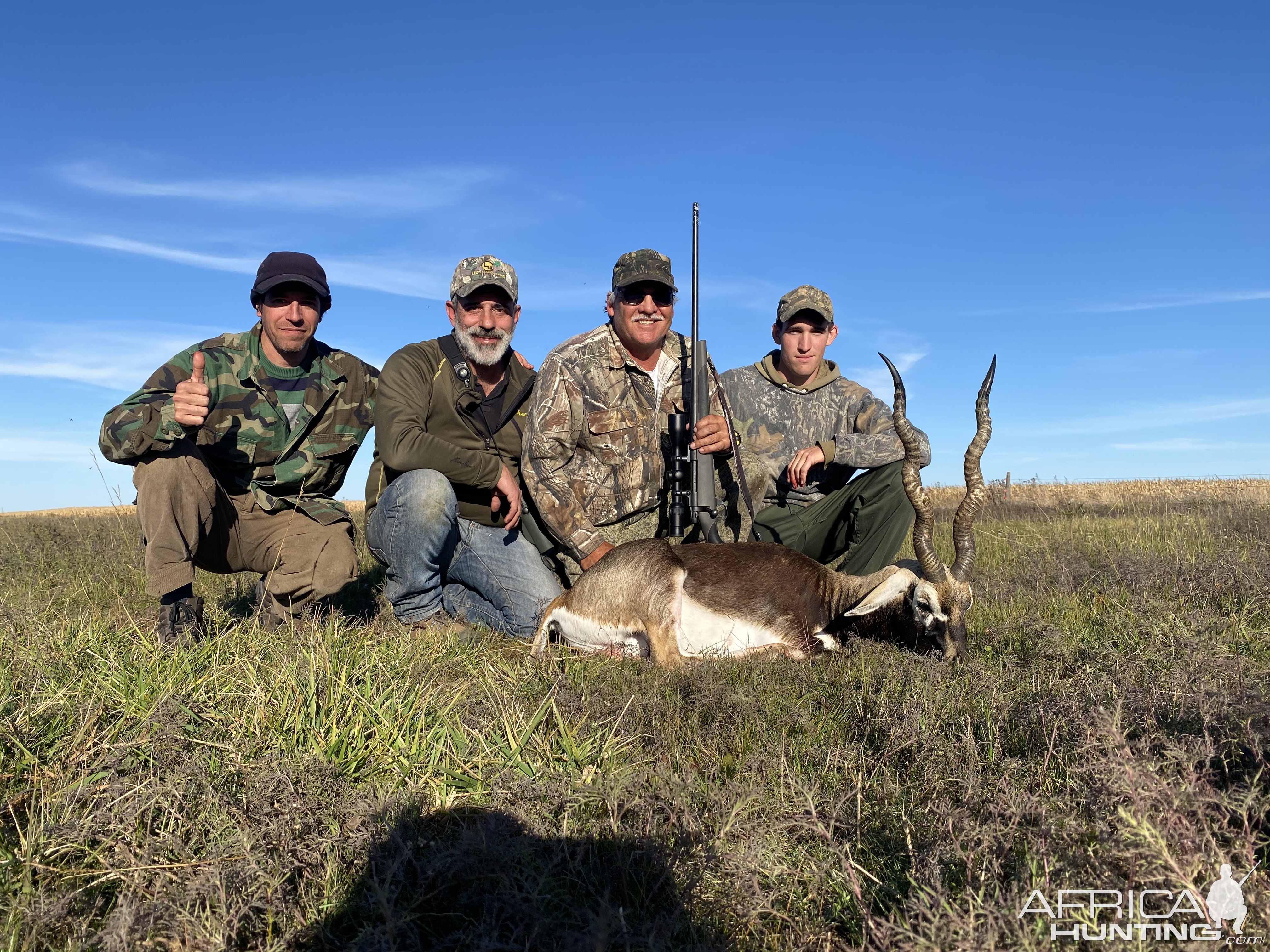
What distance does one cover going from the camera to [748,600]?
18.9ft

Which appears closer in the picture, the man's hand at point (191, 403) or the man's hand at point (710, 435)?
the man's hand at point (191, 403)

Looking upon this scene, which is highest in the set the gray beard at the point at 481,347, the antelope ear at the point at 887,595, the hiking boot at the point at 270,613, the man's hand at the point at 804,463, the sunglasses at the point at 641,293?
the sunglasses at the point at 641,293

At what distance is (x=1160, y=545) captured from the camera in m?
9.16

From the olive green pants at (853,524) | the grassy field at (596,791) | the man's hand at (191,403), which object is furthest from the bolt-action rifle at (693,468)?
the man's hand at (191,403)

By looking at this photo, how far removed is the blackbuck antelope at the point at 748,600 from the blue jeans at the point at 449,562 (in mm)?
674

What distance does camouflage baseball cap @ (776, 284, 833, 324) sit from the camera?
7.75 meters

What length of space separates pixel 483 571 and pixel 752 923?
4.50m

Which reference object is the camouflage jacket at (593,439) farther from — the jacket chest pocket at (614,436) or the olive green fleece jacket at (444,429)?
the olive green fleece jacket at (444,429)

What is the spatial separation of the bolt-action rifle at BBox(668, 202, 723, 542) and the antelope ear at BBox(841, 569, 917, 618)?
124 cm

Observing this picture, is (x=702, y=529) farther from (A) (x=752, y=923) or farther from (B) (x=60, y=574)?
(B) (x=60, y=574)

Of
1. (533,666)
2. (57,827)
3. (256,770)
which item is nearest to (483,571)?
(533,666)

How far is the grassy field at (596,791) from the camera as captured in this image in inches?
94.0

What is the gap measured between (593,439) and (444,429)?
1.22m

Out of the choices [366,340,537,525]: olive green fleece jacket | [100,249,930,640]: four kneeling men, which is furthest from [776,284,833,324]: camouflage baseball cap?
[366,340,537,525]: olive green fleece jacket
